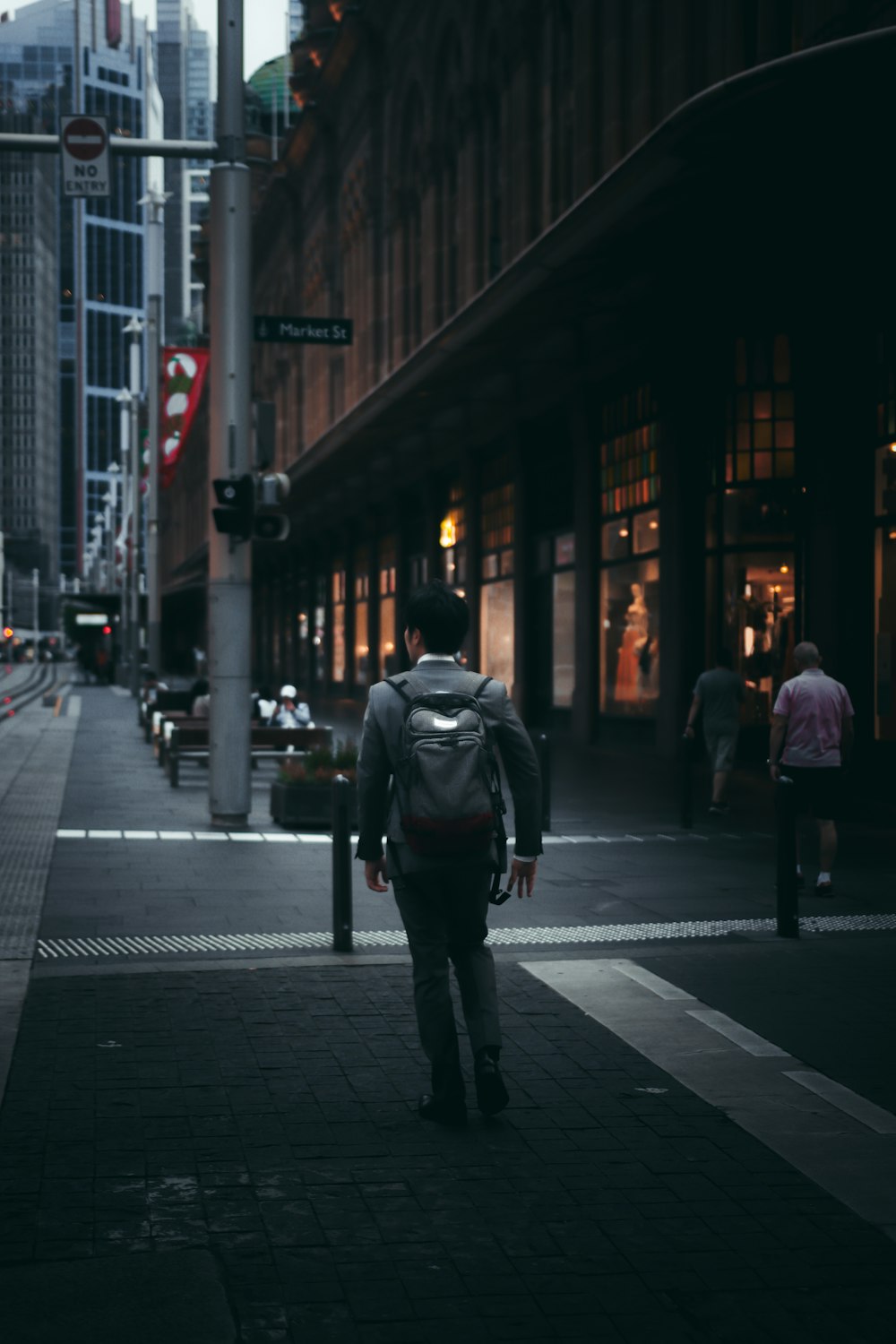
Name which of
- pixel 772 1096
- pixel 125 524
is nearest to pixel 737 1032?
pixel 772 1096

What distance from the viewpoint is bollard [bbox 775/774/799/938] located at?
9234mm

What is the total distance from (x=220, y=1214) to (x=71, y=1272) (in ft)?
1.87

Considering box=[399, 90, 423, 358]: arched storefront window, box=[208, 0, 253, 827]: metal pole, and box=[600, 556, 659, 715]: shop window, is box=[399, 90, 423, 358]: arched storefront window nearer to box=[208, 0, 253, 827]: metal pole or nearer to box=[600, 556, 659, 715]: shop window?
box=[600, 556, 659, 715]: shop window

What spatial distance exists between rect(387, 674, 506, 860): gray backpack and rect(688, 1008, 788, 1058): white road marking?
173 cm

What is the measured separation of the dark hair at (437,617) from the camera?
5.92 meters

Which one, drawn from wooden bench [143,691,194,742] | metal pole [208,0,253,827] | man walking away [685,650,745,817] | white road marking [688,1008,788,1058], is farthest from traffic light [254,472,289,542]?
wooden bench [143,691,194,742]

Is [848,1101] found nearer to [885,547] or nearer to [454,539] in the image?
[885,547]

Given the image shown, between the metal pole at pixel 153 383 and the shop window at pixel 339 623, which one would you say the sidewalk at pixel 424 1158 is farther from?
the shop window at pixel 339 623

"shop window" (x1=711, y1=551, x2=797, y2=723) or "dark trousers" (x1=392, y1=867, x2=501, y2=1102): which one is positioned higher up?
"shop window" (x1=711, y1=551, x2=797, y2=723)

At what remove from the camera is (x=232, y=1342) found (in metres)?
3.91

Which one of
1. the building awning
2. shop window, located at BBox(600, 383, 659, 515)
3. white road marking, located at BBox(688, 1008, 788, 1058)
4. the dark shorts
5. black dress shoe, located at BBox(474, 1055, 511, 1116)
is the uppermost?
the building awning

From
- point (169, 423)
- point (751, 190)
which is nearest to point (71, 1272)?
point (751, 190)

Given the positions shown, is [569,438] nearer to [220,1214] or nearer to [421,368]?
[421,368]

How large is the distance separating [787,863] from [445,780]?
4074 millimetres
